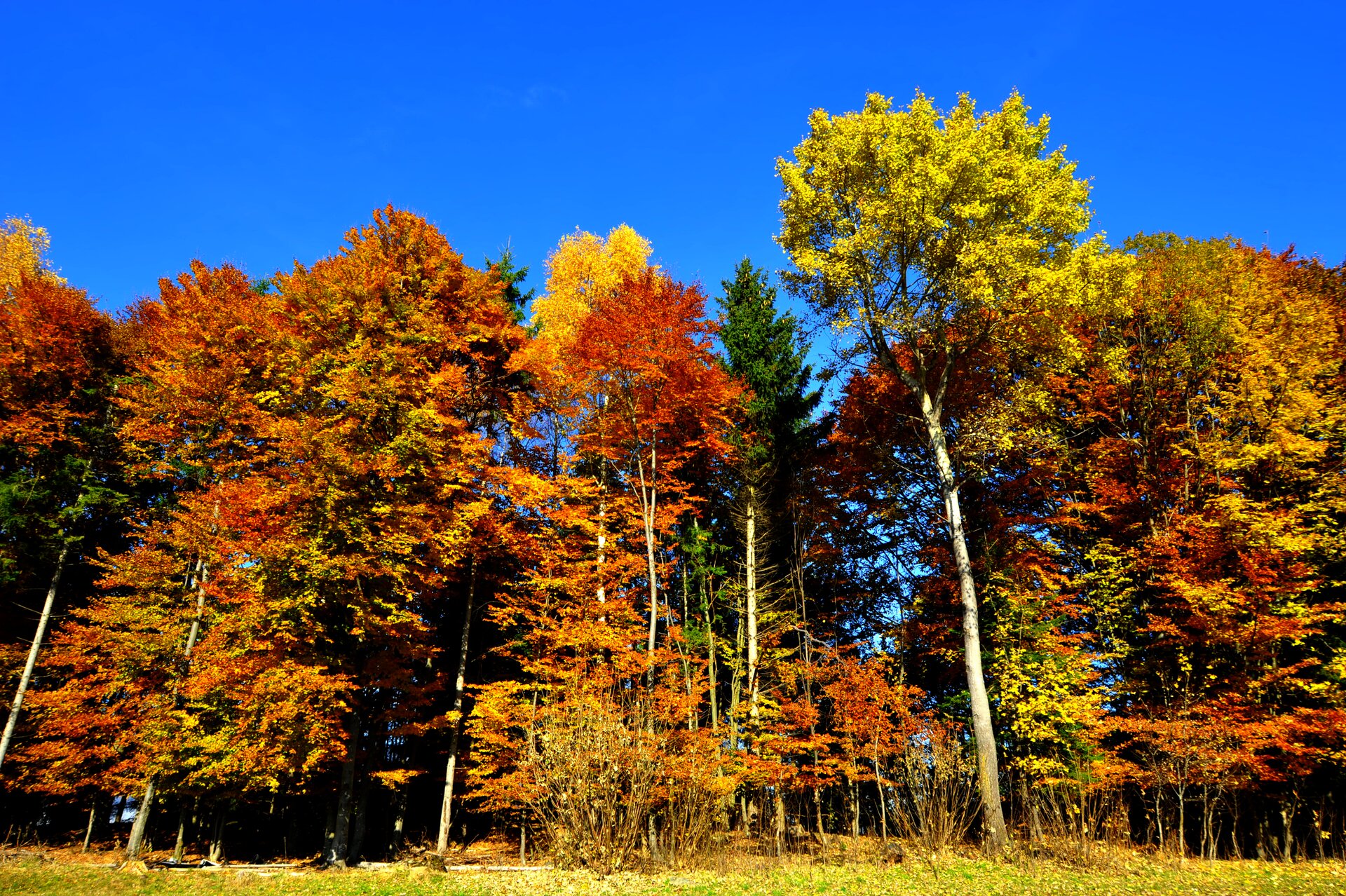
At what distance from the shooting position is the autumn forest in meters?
13.2

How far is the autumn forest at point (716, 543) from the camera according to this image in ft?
43.5

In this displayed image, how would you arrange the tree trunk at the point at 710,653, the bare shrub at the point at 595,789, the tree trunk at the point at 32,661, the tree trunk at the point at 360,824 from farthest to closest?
1. the tree trunk at the point at 710,653
2. the tree trunk at the point at 32,661
3. the tree trunk at the point at 360,824
4. the bare shrub at the point at 595,789

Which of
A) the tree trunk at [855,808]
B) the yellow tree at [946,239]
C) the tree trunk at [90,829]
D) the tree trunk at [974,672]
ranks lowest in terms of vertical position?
the tree trunk at [90,829]

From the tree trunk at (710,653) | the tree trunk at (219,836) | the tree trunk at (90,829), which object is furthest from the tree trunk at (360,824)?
the tree trunk at (710,653)

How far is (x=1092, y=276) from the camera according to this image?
50.3 ft

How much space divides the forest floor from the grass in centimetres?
2

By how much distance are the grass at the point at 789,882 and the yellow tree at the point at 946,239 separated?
3576mm

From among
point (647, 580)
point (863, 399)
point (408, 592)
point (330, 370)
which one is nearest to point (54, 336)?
point (330, 370)

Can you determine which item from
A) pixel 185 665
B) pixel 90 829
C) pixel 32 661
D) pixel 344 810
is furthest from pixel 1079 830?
pixel 32 661

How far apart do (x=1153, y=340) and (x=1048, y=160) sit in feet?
23.7

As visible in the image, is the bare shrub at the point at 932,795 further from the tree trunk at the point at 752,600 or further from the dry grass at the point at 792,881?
the tree trunk at the point at 752,600

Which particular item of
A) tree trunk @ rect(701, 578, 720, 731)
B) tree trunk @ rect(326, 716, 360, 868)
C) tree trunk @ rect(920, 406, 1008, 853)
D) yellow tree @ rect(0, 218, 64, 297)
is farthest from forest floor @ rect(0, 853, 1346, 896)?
yellow tree @ rect(0, 218, 64, 297)

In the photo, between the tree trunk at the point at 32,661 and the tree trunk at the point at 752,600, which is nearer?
the tree trunk at the point at 752,600

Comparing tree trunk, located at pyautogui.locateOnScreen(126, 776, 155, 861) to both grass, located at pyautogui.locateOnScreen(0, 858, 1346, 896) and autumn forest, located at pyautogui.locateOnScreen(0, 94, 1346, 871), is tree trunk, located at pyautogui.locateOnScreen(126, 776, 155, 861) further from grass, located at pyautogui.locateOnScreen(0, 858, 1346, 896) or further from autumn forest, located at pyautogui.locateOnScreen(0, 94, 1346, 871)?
grass, located at pyautogui.locateOnScreen(0, 858, 1346, 896)
